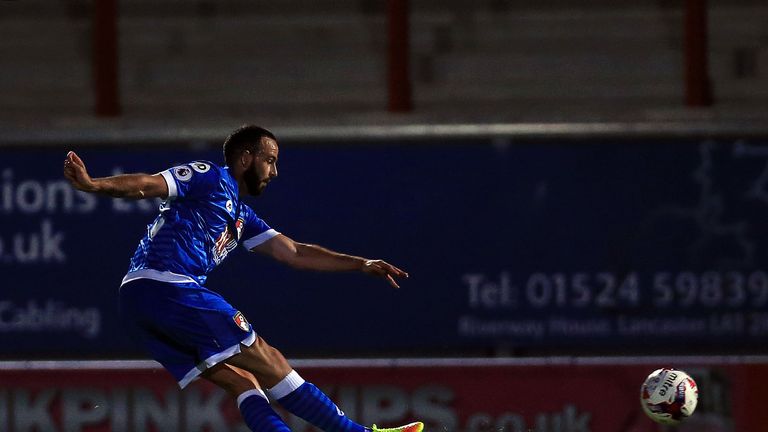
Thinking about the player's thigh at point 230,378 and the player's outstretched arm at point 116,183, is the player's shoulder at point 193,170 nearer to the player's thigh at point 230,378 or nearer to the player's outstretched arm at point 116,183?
the player's outstretched arm at point 116,183

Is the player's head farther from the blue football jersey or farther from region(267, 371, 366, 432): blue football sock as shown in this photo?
region(267, 371, 366, 432): blue football sock

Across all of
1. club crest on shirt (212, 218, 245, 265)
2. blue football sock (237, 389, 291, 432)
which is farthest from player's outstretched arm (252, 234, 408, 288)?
blue football sock (237, 389, 291, 432)

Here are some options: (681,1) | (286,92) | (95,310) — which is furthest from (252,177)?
(681,1)

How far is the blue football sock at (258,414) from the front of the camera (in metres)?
5.96

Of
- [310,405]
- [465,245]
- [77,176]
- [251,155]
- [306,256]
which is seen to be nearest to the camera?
[77,176]

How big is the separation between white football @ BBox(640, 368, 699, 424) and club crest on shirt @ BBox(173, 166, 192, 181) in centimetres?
273

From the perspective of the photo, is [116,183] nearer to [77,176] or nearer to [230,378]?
[77,176]

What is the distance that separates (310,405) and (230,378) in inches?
14.8

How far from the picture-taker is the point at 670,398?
23.0 feet

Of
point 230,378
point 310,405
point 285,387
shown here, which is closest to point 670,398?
point 310,405

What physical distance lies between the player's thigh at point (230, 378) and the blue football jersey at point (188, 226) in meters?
0.39

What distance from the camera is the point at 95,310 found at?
9.98m

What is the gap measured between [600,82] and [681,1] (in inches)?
48.8

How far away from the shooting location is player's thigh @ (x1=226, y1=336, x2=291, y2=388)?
19.7ft
